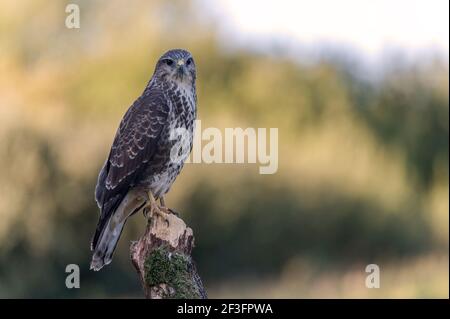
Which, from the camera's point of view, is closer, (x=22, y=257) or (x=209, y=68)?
(x=22, y=257)

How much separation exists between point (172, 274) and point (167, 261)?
0.09 metres

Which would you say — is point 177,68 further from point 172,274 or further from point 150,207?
point 172,274

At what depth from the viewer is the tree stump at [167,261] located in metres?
5.02

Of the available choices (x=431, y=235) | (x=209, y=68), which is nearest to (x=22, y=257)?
(x=209, y=68)

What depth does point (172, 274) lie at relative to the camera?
5.03m

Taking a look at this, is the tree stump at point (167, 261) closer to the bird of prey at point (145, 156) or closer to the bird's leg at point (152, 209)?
the bird's leg at point (152, 209)

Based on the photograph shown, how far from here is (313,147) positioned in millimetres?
11039

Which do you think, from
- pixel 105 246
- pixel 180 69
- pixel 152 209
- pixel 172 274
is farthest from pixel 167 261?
pixel 180 69

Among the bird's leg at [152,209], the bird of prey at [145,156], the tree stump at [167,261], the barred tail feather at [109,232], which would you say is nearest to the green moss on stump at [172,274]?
the tree stump at [167,261]

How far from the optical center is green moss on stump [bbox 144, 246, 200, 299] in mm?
5004

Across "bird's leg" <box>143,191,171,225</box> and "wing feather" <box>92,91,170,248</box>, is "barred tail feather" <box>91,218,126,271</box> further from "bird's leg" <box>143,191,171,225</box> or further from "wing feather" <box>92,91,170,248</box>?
"bird's leg" <box>143,191,171,225</box>

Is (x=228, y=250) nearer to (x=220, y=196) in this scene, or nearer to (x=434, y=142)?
(x=220, y=196)

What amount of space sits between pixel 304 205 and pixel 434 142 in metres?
2.46

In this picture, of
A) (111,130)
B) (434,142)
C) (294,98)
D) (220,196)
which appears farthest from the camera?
(434,142)
